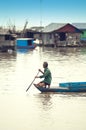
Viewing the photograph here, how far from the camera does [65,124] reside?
9.62 metres

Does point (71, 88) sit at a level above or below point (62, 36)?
below

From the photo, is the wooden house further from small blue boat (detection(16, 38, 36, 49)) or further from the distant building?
small blue boat (detection(16, 38, 36, 49))

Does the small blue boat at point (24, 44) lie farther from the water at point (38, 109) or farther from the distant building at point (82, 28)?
the water at point (38, 109)

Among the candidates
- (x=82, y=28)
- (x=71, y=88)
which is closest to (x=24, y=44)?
(x=82, y=28)

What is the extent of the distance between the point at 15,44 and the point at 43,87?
27.9 meters

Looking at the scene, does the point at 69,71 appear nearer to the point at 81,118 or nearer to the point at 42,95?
the point at 42,95

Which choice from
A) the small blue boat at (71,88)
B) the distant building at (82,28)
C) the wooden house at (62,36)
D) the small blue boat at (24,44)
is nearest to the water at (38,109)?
the small blue boat at (71,88)

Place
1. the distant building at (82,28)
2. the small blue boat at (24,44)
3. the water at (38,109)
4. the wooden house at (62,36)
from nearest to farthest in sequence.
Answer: the water at (38,109) < the small blue boat at (24,44) < the wooden house at (62,36) < the distant building at (82,28)

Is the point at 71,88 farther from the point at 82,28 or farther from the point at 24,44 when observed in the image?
the point at 82,28

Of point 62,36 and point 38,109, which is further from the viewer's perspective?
point 62,36

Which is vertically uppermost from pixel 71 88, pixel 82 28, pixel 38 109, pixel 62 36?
pixel 82 28

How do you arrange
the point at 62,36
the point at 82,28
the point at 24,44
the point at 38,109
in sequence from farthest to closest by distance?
the point at 82,28, the point at 62,36, the point at 24,44, the point at 38,109

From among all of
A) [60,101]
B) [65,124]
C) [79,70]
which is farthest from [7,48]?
[65,124]

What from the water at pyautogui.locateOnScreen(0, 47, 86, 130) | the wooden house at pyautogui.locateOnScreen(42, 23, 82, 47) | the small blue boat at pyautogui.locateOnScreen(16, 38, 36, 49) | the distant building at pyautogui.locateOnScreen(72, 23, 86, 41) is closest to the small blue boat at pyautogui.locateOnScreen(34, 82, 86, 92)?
the water at pyautogui.locateOnScreen(0, 47, 86, 130)
